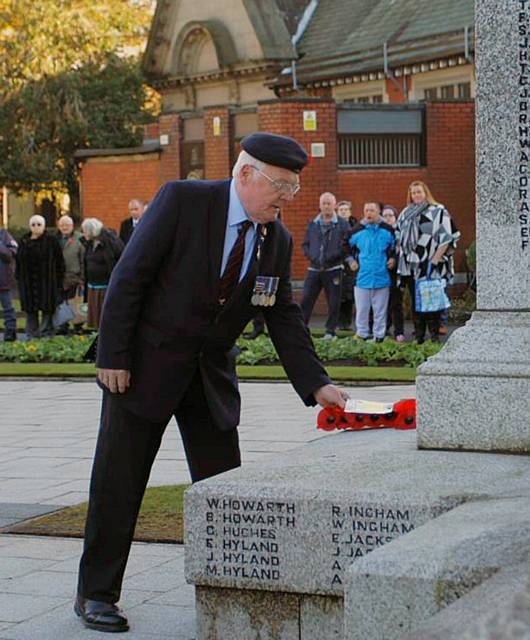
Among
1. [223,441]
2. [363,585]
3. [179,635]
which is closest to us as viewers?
[363,585]

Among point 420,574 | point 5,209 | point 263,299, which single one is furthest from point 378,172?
point 5,209

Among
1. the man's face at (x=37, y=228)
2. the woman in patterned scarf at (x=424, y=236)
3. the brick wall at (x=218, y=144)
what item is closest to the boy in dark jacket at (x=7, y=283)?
the man's face at (x=37, y=228)

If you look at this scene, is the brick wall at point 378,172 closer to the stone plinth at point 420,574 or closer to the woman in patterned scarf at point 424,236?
the woman in patterned scarf at point 424,236

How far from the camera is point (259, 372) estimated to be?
16047mm

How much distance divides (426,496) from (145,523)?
296 cm

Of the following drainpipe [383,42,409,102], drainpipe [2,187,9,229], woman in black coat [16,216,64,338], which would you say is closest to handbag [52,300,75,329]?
Result: woman in black coat [16,216,64,338]

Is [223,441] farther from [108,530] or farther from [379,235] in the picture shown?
[379,235]

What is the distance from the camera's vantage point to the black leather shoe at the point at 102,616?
5531 mm

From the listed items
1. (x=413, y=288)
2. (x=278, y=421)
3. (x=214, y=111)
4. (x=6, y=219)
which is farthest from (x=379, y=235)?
(x=6, y=219)

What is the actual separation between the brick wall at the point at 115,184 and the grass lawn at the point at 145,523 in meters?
23.6

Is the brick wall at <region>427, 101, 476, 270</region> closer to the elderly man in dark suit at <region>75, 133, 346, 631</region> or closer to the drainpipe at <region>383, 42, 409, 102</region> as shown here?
the drainpipe at <region>383, 42, 409, 102</region>

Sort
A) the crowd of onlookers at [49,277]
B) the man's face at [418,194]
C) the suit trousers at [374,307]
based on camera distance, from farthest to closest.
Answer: the crowd of onlookers at [49,277] < the suit trousers at [374,307] < the man's face at [418,194]

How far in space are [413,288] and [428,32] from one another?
13006 mm

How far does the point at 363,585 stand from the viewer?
4.08 metres
